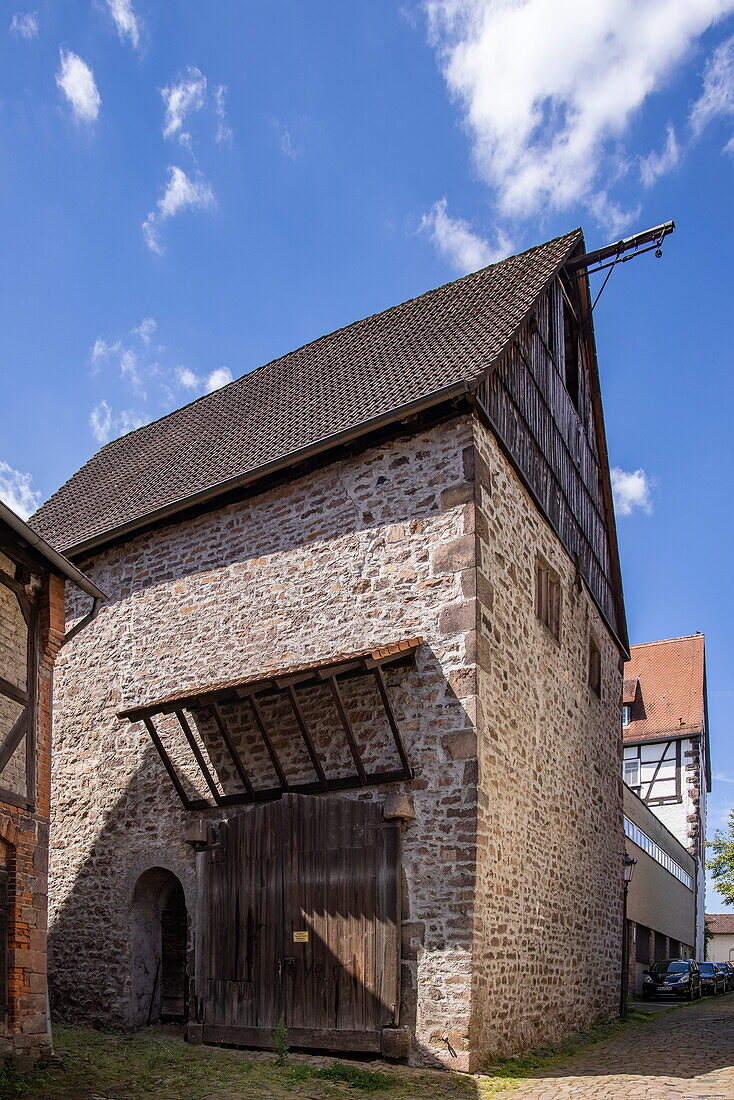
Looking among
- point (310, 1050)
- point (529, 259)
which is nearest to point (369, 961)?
point (310, 1050)

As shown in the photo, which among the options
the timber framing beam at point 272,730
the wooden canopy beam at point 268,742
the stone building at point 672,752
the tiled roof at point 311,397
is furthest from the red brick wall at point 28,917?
the stone building at point 672,752

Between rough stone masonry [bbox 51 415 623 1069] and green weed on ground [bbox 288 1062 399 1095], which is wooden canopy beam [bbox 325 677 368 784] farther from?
green weed on ground [bbox 288 1062 399 1095]

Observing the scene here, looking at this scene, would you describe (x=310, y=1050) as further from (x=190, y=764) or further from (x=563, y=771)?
(x=563, y=771)

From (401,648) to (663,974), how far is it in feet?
50.8

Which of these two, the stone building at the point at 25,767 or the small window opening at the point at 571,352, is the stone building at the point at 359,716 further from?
→ the stone building at the point at 25,767

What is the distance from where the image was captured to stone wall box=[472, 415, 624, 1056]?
32.6 ft

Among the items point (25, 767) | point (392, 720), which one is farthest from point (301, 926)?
point (25, 767)

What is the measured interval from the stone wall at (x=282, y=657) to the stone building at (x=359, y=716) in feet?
0.10

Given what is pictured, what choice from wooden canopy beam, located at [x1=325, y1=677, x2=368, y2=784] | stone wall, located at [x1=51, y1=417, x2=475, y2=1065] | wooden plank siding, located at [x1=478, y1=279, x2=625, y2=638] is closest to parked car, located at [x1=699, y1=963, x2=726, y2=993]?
wooden plank siding, located at [x1=478, y1=279, x2=625, y2=638]

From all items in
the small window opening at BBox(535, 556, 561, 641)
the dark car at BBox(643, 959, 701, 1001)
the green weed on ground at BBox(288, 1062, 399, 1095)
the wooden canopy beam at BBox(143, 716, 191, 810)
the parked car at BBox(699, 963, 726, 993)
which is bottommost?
the parked car at BBox(699, 963, 726, 993)

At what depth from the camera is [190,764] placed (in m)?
12.0

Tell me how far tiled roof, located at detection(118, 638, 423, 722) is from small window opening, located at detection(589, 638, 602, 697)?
5.94 m

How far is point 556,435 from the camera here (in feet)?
46.2

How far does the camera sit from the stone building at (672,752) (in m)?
30.0
